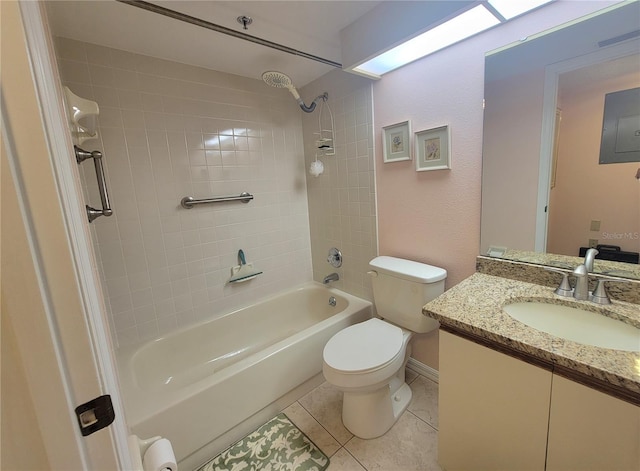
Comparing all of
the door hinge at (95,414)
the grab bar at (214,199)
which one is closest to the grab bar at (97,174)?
the grab bar at (214,199)

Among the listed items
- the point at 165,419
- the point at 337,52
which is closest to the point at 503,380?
the point at 165,419

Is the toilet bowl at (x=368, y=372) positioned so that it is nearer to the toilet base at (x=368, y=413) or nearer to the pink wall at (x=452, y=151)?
the toilet base at (x=368, y=413)

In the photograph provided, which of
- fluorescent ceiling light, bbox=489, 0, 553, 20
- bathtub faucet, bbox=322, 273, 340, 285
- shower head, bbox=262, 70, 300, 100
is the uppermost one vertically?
fluorescent ceiling light, bbox=489, 0, 553, 20

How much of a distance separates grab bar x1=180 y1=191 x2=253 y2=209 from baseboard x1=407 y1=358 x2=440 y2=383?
166 centimetres

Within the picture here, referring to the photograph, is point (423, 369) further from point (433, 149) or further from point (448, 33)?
point (448, 33)

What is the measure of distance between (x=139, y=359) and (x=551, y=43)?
2.58m

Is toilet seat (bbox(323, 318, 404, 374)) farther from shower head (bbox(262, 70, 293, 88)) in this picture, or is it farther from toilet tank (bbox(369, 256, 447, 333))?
shower head (bbox(262, 70, 293, 88))

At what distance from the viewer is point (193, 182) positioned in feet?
6.09

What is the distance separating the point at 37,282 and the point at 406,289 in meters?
1.51

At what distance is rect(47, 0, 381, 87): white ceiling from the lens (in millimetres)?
1218

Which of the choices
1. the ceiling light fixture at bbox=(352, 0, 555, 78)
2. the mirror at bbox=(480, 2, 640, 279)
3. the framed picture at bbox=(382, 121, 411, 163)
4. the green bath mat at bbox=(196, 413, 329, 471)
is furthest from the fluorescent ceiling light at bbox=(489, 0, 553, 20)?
the green bath mat at bbox=(196, 413, 329, 471)

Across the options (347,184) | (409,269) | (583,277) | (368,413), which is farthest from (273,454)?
(347,184)

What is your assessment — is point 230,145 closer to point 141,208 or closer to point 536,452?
point 141,208

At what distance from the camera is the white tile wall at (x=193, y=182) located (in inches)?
62.3
